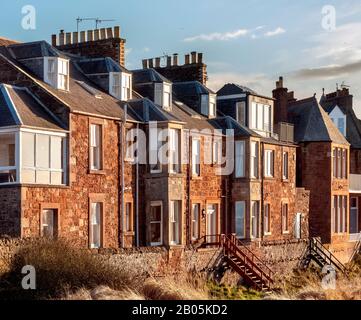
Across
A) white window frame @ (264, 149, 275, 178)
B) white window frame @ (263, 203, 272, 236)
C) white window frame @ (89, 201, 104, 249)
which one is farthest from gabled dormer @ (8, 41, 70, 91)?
white window frame @ (263, 203, 272, 236)

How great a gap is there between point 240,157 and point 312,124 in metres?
11.7

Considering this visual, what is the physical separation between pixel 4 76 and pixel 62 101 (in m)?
3.59

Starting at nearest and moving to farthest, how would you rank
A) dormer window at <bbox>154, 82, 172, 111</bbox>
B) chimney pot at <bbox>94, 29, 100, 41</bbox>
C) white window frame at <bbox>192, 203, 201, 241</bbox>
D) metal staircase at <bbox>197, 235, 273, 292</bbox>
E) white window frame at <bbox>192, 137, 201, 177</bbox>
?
1. metal staircase at <bbox>197, 235, 273, 292</bbox>
2. white window frame at <bbox>192, 137, 201, 177</bbox>
3. white window frame at <bbox>192, 203, 201, 241</bbox>
4. dormer window at <bbox>154, 82, 172, 111</bbox>
5. chimney pot at <bbox>94, 29, 100, 41</bbox>

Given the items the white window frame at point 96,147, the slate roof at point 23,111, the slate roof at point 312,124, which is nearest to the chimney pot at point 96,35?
the white window frame at point 96,147

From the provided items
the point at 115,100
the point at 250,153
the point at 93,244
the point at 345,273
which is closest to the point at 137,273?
the point at 93,244

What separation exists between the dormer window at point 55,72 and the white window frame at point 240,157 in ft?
37.2

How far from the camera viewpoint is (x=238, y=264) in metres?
43.5

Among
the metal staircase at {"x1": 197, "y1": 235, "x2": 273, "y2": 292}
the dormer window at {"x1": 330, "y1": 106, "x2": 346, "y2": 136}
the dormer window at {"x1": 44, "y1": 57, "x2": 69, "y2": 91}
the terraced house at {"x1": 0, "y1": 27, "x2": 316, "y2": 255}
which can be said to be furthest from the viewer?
the dormer window at {"x1": 330, "y1": 106, "x2": 346, "y2": 136}

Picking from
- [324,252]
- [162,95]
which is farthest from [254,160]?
[324,252]

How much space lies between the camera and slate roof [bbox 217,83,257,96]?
2016 inches

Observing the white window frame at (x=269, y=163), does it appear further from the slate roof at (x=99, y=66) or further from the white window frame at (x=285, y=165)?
the slate roof at (x=99, y=66)

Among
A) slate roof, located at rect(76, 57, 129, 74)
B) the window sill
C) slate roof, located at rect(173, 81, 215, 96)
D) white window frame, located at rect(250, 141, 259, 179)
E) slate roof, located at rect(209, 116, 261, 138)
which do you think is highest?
slate roof, located at rect(76, 57, 129, 74)

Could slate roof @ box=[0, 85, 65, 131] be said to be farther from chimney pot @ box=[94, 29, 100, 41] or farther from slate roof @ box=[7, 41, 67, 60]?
chimney pot @ box=[94, 29, 100, 41]
